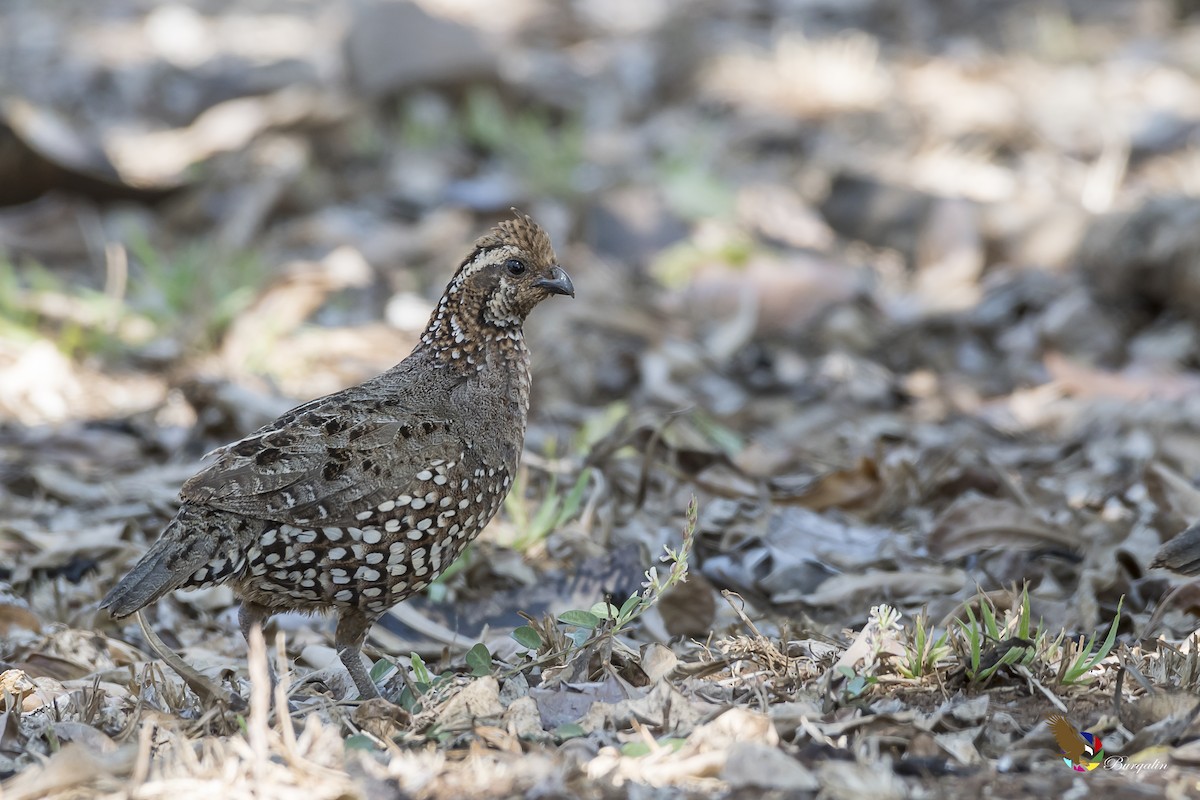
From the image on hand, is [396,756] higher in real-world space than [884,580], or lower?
higher

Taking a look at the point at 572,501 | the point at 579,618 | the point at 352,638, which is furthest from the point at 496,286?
the point at 579,618

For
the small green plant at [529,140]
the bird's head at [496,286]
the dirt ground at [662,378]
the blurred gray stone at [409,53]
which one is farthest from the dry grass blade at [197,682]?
the blurred gray stone at [409,53]

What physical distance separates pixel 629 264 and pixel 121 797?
22.0 feet

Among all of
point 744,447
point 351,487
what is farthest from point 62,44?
point 351,487

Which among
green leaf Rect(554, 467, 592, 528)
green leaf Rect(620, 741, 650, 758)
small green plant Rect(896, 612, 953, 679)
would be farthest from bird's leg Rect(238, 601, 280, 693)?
small green plant Rect(896, 612, 953, 679)

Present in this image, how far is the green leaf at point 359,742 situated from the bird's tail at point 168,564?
2.86 ft

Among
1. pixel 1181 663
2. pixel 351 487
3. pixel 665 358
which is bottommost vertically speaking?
pixel 665 358

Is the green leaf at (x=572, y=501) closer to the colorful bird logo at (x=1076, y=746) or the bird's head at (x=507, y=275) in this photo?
the bird's head at (x=507, y=275)

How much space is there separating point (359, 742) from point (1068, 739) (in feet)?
5.76

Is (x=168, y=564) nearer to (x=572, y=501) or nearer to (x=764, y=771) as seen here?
(x=572, y=501)

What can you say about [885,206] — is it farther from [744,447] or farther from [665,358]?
[744,447]

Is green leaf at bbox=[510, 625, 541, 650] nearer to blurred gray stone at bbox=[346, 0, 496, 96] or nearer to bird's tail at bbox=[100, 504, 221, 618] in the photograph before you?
Answer: bird's tail at bbox=[100, 504, 221, 618]

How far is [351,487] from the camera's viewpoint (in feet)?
14.0

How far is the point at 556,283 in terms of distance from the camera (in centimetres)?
486
